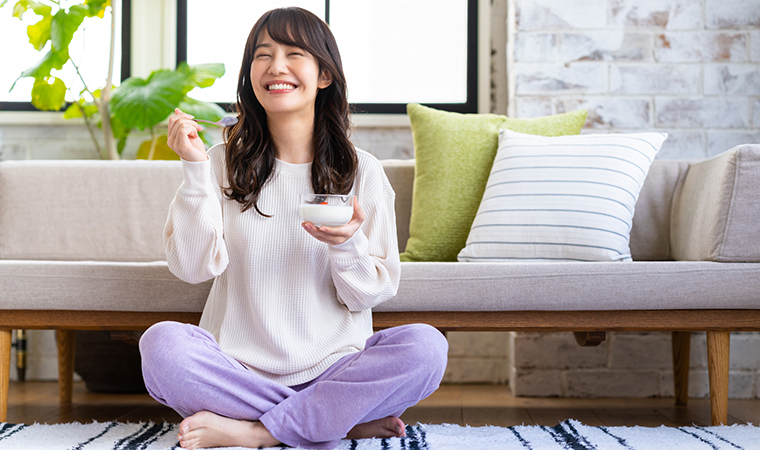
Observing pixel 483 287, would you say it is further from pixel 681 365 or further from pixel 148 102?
pixel 148 102

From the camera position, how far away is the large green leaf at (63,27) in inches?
87.4

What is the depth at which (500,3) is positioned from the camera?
8.36ft

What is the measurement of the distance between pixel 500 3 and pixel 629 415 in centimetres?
161

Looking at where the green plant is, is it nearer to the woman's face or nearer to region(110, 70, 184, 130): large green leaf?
region(110, 70, 184, 130): large green leaf

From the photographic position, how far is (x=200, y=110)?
2314mm

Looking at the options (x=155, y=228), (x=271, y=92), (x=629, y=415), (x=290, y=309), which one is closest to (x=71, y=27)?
(x=155, y=228)

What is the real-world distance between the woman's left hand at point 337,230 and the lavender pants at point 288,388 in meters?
0.22

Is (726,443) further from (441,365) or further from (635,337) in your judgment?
(635,337)

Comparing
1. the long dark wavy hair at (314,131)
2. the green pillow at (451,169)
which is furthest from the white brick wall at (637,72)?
the long dark wavy hair at (314,131)

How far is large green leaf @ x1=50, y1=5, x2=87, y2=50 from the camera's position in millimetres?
2221

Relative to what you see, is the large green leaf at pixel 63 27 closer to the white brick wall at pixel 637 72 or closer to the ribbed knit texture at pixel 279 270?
the ribbed knit texture at pixel 279 270

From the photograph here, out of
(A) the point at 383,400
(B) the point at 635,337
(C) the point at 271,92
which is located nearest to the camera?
(A) the point at 383,400

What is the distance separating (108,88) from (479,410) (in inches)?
68.9

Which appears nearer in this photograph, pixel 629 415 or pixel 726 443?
pixel 726 443
